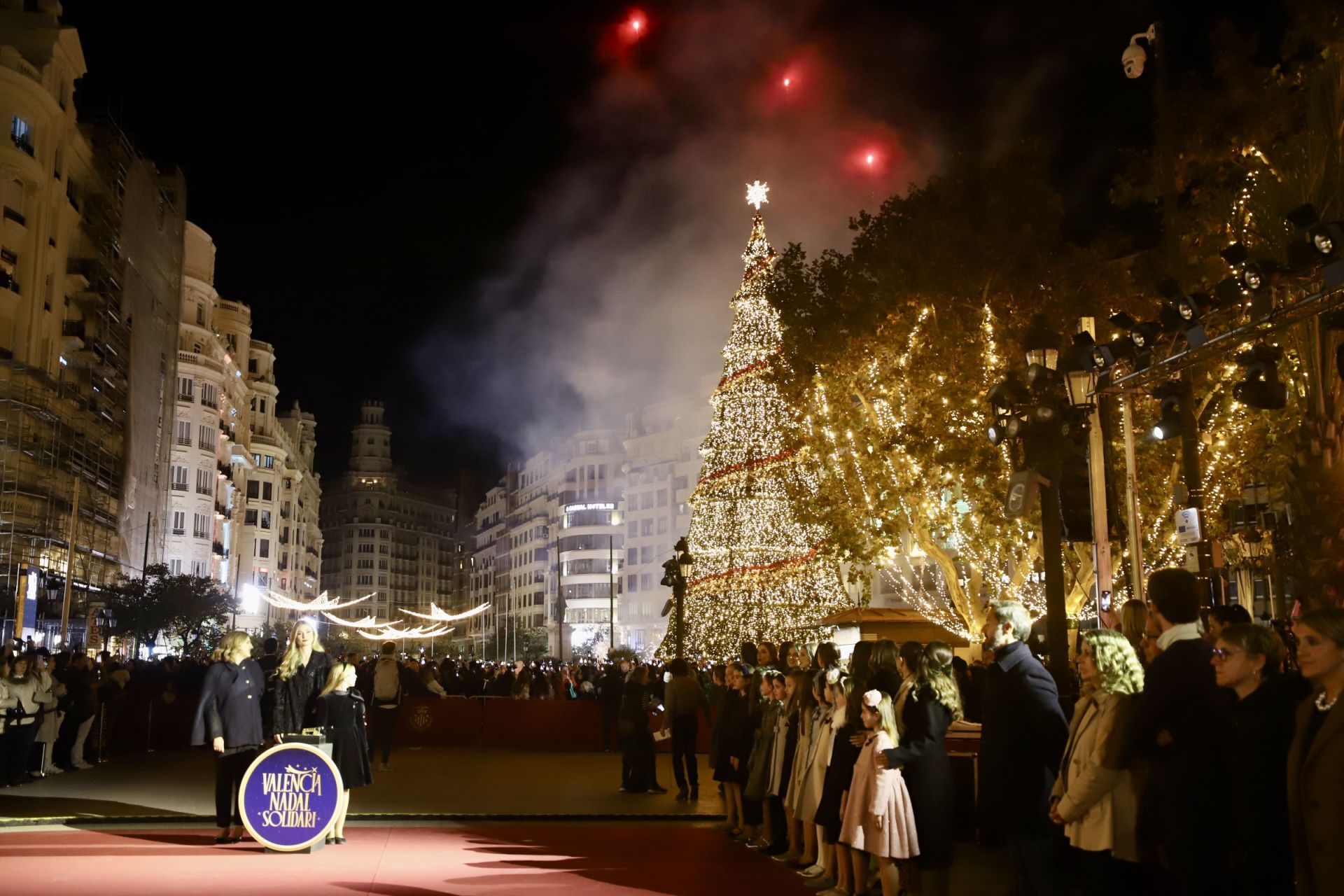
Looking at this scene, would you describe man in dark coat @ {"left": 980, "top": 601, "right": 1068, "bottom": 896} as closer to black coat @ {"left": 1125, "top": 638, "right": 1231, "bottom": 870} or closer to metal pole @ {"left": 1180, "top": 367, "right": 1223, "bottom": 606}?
black coat @ {"left": 1125, "top": 638, "right": 1231, "bottom": 870}

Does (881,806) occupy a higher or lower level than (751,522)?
lower

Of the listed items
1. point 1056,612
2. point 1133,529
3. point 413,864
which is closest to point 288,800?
point 413,864

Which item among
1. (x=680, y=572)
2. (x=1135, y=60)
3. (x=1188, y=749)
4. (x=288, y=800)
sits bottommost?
→ (x=288, y=800)

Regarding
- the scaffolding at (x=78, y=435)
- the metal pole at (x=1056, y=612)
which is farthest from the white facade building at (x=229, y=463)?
the metal pole at (x=1056, y=612)

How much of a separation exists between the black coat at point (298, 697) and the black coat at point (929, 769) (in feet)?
19.8

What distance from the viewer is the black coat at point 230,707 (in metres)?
10.9

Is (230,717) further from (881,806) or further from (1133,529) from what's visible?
(1133,529)

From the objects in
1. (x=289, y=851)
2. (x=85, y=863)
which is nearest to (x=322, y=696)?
(x=289, y=851)

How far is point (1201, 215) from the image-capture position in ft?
65.2

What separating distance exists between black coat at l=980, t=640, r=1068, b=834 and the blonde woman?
21.7ft

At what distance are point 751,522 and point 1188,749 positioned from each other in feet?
85.1

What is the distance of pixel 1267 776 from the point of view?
515 centimetres

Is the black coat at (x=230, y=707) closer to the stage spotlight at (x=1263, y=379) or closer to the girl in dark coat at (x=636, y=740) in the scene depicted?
the girl in dark coat at (x=636, y=740)

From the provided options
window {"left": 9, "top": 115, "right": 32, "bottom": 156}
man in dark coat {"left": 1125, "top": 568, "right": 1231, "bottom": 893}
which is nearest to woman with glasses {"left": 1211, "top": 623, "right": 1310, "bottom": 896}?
man in dark coat {"left": 1125, "top": 568, "right": 1231, "bottom": 893}
